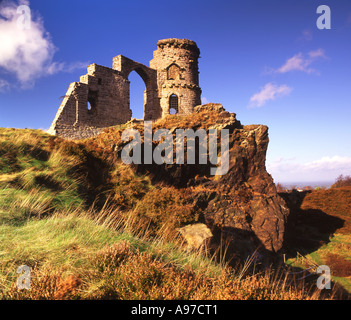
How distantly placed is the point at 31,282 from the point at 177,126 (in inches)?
308

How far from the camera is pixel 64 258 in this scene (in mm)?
3383

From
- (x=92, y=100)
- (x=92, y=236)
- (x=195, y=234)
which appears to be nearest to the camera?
(x=92, y=236)

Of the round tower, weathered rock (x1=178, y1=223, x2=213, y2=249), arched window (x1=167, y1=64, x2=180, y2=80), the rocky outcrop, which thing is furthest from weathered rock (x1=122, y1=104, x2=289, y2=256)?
arched window (x1=167, y1=64, x2=180, y2=80)

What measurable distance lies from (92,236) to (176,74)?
26.1 metres

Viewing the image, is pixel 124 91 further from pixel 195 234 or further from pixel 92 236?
pixel 92 236

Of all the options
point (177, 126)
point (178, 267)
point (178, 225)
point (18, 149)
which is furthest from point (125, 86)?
point (178, 267)

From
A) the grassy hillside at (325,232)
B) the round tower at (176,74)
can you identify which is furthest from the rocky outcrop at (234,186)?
the round tower at (176,74)

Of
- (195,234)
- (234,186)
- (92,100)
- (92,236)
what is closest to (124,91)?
(92,100)

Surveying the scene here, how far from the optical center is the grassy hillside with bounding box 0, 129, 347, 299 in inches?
117

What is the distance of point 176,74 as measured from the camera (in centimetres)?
2761

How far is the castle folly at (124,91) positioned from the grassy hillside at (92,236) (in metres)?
9.34

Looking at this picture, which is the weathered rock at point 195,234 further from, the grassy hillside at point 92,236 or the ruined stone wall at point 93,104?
the ruined stone wall at point 93,104

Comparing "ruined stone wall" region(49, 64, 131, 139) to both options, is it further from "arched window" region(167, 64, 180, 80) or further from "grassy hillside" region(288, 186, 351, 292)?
"grassy hillside" region(288, 186, 351, 292)

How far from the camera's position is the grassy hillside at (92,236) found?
9.72ft
